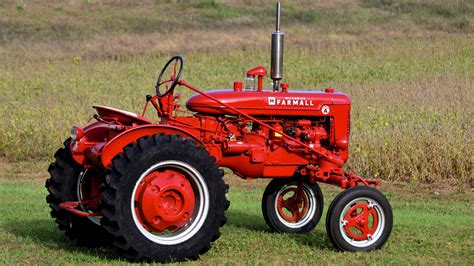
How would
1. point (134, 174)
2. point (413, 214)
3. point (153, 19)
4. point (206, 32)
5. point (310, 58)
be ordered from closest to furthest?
point (134, 174)
point (413, 214)
point (310, 58)
point (206, 32)
point (153, 19)

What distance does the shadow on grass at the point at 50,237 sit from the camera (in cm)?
879

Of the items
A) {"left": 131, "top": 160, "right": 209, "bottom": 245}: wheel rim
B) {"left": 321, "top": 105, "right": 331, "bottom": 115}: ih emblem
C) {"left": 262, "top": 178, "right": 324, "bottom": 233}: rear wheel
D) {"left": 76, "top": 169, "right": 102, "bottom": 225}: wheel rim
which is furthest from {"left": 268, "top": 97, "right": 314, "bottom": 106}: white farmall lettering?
{"left": 76, "top": 169, "right": 102, "bottom": 225}: wheel rim

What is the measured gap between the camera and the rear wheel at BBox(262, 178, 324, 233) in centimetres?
998

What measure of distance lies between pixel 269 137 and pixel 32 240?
247 centimetres

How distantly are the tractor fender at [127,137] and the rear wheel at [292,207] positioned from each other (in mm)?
1828

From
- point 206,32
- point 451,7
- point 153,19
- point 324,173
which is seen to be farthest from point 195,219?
point 451,7

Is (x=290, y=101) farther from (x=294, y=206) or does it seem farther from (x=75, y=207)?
(x=75, y=207)

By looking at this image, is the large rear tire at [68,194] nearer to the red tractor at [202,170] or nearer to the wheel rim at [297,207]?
the red tractor at [202,170]

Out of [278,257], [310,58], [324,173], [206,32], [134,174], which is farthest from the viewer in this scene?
[206,32]

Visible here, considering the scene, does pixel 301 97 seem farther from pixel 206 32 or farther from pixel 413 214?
pixel 206 32

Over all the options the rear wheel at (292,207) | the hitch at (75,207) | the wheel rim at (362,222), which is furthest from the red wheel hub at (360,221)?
the hitch at (75,207)

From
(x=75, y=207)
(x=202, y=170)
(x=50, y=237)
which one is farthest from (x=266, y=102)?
(x=50, y=237)

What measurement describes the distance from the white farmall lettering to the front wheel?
102 centimetres

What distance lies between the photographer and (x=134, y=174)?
26.3ft
